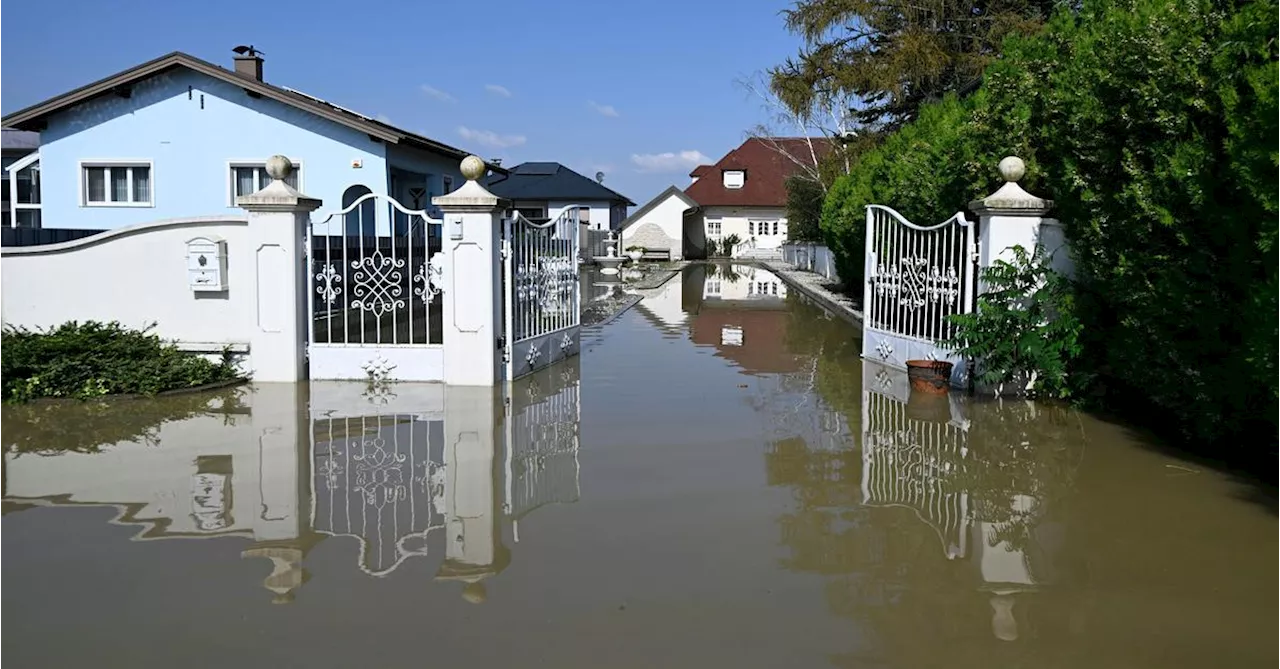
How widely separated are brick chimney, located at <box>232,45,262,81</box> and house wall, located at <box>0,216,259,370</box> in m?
15.7

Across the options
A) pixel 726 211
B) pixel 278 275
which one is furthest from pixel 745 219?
pixel 278 275

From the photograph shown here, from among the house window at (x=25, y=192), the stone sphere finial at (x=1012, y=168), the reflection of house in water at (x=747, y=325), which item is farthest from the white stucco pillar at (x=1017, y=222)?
the house window at (x=25, y=192)

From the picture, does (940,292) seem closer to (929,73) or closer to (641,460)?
(641,460)

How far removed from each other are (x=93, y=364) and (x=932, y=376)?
796cm

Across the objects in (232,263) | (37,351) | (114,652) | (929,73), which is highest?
(929,73)

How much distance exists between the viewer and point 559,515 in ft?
19.7

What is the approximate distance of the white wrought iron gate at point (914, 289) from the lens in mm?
10609

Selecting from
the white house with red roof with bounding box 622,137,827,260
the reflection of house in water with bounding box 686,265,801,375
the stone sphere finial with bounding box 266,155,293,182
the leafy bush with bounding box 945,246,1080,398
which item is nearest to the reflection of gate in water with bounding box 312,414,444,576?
the stone sphere finial with bounding box 266,155,293,182

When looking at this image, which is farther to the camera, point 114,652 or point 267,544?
point 267,544

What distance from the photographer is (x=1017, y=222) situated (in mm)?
9820

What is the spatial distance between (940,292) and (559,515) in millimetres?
A: 6210

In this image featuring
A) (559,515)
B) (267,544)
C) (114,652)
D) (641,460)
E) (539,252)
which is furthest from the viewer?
(539,252)

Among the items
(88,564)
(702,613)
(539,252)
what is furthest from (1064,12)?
(88,564)

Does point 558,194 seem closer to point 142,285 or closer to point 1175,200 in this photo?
point 142,285
